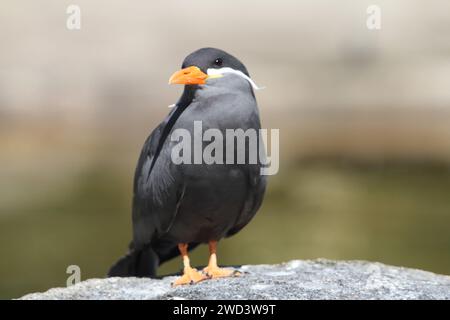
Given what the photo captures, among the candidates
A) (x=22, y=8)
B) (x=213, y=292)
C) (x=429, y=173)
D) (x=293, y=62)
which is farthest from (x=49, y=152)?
(x=213, y=292)

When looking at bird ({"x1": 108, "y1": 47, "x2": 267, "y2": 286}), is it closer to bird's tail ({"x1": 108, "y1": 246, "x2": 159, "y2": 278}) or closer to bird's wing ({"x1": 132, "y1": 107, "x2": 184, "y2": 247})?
bird's wing ({"x1": 132, "y1": 107, "x2": 184, "y2": 247})

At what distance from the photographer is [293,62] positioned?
77.9 ft

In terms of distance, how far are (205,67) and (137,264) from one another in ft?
7.21

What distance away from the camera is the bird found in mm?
7453

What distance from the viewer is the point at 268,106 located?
2259 cm

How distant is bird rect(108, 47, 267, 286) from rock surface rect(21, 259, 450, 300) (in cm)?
29

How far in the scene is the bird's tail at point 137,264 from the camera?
8.46 m

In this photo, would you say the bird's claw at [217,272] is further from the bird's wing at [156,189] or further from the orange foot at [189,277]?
the bird's wing at [156,189]

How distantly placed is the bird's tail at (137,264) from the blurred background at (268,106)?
652 cm

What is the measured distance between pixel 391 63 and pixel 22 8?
404 inches
